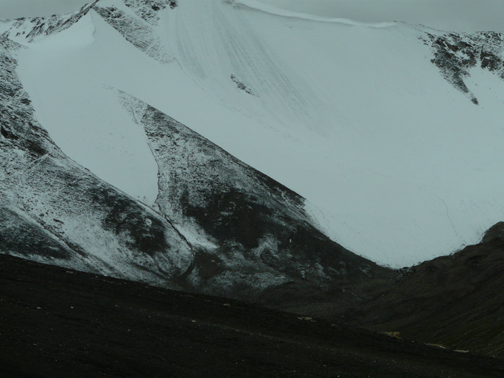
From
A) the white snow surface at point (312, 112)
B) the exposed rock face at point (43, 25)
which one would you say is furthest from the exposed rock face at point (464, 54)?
the exposed rock face at point (43, 25)

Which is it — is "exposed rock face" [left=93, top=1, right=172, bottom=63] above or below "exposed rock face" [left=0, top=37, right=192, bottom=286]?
above

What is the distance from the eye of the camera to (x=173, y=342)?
99.3ft

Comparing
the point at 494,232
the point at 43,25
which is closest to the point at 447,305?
the point at 494,232

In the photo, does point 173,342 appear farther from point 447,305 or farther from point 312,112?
point 312,112

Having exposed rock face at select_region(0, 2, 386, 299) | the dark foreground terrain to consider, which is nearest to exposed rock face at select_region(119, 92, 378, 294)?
exposed rock face at select_region(0, 2, 386, 299)

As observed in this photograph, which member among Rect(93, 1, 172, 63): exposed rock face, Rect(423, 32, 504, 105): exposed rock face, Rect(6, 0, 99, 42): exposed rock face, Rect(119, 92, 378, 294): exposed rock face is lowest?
Rect(119, 92, 378, 294): exposed rock face

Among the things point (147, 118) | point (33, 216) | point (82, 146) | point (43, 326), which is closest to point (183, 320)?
point (43, 326)

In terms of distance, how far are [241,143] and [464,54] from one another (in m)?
63.1

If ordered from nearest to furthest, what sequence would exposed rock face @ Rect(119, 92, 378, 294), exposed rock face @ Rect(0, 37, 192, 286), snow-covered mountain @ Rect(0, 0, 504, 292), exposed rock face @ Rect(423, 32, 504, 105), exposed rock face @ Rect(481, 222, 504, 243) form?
exposed rock face @ Rect(0, 37, 192, 286)
exposed rock face @ Rect(119, 92, 378, 294)
snow-covered mountain @ Rect(0, 0, 504, 292)
exposed rock face @ Rect(481, 222, 504, 243)
exposed rock face @ Rect(423, 32, 504, 105)

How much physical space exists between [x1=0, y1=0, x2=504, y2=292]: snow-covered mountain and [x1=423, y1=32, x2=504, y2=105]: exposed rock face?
392 millimetres

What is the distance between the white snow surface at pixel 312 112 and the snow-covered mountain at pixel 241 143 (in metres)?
0.32

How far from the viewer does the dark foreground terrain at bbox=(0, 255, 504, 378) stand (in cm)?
2639

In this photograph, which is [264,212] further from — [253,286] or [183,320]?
[183,320]

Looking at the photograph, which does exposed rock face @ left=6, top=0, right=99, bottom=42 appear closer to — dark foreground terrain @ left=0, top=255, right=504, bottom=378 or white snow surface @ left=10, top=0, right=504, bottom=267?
white snow surface @ left=10, top=0, right=504, bottom=267
